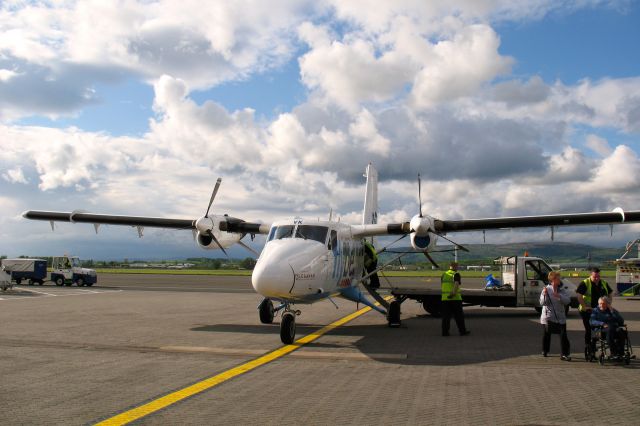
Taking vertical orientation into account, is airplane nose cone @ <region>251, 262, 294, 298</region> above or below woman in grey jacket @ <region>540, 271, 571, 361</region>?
above

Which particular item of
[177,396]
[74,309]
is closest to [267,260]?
[177,396]

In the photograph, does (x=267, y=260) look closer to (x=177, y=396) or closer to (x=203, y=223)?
(x=177, y=396)

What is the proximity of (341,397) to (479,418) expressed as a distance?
1843 millimetres

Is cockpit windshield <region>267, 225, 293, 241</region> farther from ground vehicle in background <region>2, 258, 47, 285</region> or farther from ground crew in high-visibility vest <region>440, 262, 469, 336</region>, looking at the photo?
ground vehicle in background <region>2, 258, 47, 285</region>

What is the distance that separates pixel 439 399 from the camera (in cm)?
714

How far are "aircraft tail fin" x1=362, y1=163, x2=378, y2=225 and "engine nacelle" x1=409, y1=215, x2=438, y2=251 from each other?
783 centimetres

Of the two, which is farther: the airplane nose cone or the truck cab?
the truck cab

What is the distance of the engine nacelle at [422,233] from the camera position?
16133 millimetres

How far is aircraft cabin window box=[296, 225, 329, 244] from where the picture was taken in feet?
45.8

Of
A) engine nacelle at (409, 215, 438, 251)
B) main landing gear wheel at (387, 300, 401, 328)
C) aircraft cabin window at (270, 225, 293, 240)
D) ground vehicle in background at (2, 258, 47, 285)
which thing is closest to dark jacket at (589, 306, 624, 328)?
engine nacelle at (409, 215, 438, 251)

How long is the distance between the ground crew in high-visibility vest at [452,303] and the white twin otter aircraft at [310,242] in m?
1.88

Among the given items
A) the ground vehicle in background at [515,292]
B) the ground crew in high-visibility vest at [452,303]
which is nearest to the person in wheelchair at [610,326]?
the ground crew in high-visibility vest at [452,303]

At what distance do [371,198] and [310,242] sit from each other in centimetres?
1155

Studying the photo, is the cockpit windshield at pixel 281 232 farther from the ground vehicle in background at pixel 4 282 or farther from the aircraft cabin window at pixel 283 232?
the ground vehicle in background at pixel 4 282
